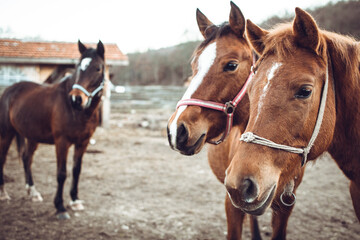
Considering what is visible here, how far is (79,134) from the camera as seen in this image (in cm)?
373

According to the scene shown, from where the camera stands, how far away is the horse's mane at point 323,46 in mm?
1324

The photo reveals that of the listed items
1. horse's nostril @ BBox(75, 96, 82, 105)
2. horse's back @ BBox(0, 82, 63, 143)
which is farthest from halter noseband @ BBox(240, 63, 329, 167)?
horse's back @ BBox(0, 82, 63, 143)

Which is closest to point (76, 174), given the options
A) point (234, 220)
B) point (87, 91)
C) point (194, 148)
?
point (87, 91)

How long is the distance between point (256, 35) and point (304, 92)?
1.87 feet

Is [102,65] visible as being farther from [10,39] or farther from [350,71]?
[10,39]

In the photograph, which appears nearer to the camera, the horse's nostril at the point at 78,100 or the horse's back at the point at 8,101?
the horse's nostril at the point at 78,100

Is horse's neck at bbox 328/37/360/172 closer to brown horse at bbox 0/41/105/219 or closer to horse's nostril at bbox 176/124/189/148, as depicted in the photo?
horse's nostril at bbox 176/124/189/148

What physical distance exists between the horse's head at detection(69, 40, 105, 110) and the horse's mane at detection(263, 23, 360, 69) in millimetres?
2801

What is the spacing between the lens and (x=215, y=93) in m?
1.80

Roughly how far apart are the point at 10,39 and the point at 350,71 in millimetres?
10993

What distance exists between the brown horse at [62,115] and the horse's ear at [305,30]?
9.69ft

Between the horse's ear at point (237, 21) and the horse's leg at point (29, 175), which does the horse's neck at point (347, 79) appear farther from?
the horse's leg at point (29, 175)

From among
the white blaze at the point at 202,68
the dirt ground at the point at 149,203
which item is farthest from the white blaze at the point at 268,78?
the dirt ground at the point at 149,203

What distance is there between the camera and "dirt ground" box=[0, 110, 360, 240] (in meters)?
3.33
